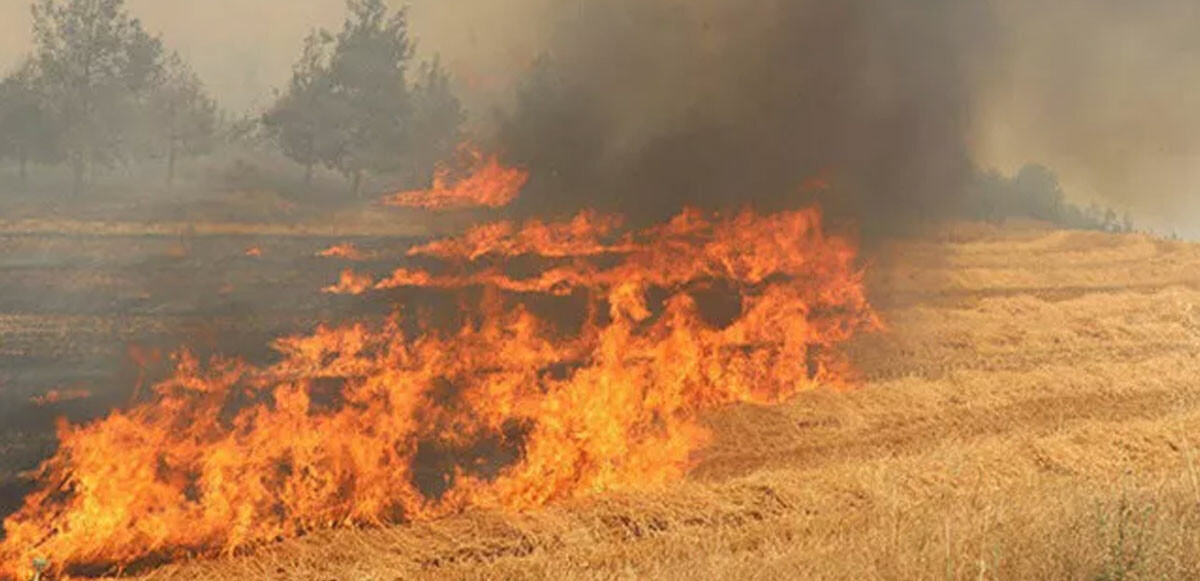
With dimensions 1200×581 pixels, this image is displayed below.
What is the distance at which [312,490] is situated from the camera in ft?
27.2

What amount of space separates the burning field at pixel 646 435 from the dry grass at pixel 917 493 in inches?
1.7

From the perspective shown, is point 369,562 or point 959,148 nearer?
point 369,562

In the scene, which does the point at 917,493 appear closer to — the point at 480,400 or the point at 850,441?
the point at 850,441

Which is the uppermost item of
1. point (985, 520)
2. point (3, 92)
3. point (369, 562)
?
point (3, 92)

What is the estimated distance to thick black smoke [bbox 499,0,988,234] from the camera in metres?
15.7

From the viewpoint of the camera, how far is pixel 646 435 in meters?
10.2

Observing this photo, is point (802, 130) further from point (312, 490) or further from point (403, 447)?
point (312, 490)

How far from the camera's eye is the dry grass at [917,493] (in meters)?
6.21

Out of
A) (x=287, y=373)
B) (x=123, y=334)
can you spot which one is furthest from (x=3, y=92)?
(x=287, y=373)

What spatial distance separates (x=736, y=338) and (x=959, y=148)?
21.4 ft

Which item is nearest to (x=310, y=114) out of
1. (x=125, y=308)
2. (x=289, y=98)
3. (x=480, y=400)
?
(x=289, y=98)

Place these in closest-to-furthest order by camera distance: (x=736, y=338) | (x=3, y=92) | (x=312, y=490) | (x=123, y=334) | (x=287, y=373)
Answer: (x=312, y=490)
(x=287, y=373)
(x=736, y=338)
(x=123, y=334)
(x=3, y=92)

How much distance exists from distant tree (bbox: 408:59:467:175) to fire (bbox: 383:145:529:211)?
200cm

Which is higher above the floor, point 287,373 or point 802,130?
point 802,130
